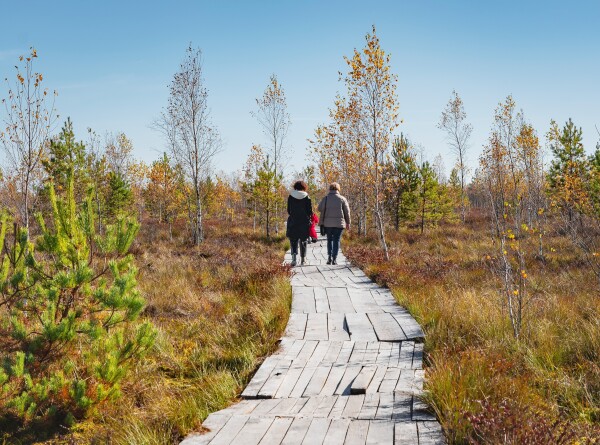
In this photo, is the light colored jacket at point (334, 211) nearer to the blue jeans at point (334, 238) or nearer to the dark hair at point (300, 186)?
the blue jeans at point (334, 238)

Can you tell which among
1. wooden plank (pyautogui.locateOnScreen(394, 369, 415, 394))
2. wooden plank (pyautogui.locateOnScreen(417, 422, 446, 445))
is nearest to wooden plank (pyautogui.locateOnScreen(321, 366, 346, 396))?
wooden plank (pyautogui.locateOnScreen(394, 369, 415, 394))

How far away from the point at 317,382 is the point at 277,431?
96 centimetres

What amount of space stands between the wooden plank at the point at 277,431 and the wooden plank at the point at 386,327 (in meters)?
2.10

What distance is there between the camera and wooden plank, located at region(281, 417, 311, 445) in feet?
9.16

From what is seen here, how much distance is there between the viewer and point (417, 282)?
7746 millimetres

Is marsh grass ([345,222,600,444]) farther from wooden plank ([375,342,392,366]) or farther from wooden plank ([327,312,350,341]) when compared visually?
wooden plank ([327,312,350,341])

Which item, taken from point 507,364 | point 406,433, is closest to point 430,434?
point 406,433

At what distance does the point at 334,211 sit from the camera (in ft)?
32.9

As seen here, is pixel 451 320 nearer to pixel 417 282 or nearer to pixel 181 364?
pixel 417 282

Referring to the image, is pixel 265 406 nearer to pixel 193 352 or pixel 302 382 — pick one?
pixel 302 382

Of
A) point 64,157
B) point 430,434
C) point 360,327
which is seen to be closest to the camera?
point 430,434

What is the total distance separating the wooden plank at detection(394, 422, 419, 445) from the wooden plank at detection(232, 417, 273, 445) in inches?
33.6

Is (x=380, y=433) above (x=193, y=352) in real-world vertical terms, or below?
above

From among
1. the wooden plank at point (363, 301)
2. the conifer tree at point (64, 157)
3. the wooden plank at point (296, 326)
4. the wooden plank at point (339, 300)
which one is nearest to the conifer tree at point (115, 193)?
the conifer tree at point (64, 157)
